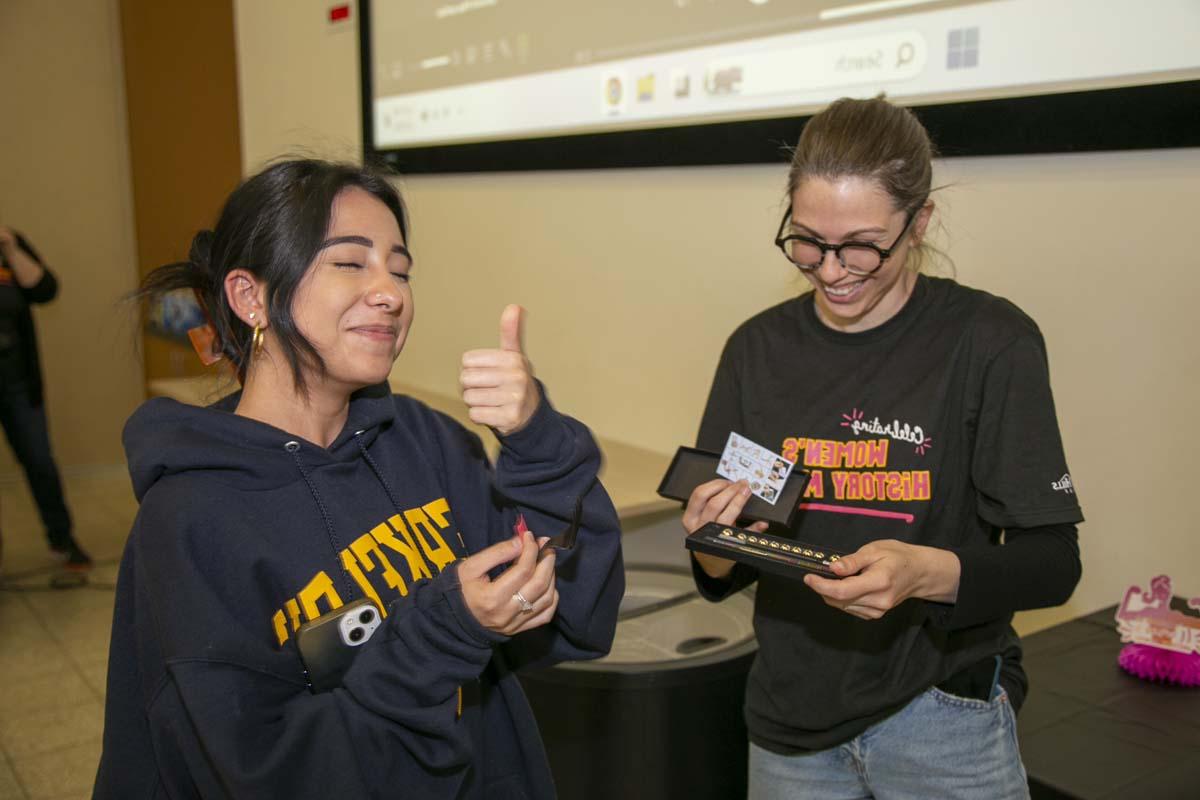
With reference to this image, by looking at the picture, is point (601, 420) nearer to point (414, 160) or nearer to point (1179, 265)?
point (414, 160)

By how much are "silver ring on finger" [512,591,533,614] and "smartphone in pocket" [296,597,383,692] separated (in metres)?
0.15

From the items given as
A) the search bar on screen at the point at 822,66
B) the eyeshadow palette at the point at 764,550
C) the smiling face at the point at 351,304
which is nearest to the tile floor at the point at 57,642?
the eyeshadow palette at the point at 764,550

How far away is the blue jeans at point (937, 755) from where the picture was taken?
115cm

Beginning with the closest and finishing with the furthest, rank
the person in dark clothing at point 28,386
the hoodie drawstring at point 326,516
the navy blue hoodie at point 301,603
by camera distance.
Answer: the navy blue hoodie at point 301,603 < the hoodie drawstring at point 326,516 < the person in dark clothing at point 28,386

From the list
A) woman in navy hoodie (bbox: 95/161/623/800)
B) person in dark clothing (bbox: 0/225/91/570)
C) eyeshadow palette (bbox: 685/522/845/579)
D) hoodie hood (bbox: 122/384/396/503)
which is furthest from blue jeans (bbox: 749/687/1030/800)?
person in dark clothing (bbox: 0/225/91/570)

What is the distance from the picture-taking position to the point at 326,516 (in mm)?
1082

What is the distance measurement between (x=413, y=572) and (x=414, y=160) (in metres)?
2.36

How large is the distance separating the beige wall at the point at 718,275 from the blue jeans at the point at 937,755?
0.58 meters

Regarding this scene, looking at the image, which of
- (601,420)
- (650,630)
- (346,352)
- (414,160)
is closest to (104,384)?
(414,160)

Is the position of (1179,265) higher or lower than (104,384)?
higher

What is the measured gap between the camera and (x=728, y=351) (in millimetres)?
1390

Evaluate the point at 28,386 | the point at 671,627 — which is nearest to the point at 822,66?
the point at 671,627

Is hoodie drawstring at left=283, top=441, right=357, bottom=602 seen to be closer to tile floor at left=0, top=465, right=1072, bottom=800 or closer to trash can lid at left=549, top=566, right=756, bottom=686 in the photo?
trash can lid at left=549, top=566, right=756, bottom=686

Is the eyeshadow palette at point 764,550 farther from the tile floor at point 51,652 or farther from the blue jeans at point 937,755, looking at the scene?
the tile floor at point 51,652
